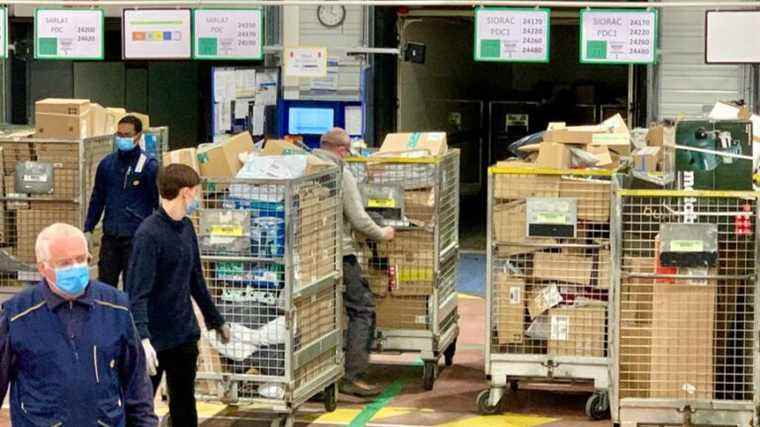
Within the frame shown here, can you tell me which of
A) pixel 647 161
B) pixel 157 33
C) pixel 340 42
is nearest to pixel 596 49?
pixel 340 42

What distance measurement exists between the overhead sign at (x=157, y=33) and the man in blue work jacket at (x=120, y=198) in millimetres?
5567

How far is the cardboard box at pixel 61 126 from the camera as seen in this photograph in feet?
43.7

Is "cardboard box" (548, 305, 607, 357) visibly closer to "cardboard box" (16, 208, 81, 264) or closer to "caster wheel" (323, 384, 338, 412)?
"caster wheel" (323, 384, 338, 412)

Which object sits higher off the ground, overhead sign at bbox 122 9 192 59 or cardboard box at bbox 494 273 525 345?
overhead sign at bbox 122 9 192 59

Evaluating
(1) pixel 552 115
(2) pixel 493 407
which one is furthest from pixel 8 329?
(1) pixel 552 115

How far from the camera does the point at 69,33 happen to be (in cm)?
1745

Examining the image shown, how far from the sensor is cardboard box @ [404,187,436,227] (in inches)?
443

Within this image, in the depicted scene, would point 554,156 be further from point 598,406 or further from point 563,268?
point 598,406

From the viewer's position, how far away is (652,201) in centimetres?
894

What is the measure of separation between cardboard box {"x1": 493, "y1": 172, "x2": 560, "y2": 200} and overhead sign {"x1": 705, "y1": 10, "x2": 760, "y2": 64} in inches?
219

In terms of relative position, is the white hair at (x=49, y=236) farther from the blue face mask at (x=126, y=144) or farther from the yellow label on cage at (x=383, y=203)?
the blue face mask at (x=126, y=144)

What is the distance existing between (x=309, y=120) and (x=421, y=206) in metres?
7.70

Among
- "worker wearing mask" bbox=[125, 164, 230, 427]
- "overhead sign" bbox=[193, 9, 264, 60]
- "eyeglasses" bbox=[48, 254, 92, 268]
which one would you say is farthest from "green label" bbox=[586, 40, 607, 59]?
"eyeglasses" bbox=[48, 254, 92, 268]

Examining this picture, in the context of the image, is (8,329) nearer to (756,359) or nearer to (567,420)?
(756,359)
